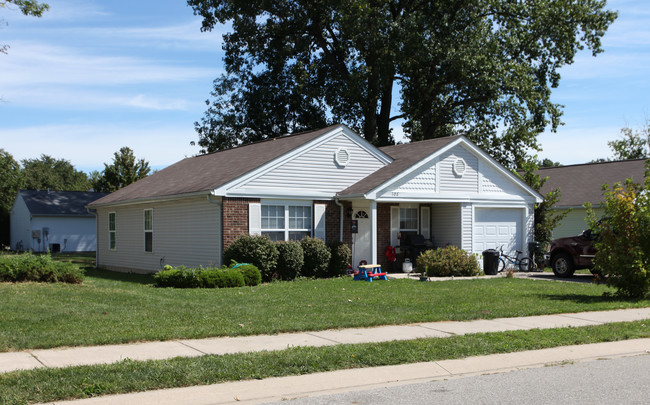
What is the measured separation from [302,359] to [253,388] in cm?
115

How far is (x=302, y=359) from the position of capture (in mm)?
8195

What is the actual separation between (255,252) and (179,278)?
2.35 m

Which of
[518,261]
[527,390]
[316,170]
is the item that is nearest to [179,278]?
[316,170]

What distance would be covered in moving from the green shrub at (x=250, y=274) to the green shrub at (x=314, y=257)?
93.2 inches

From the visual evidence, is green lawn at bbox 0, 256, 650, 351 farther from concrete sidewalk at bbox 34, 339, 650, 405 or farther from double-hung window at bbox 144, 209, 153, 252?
double-hung window at bbox 144, 209, 153, 252

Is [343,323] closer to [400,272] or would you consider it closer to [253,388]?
[253,388]

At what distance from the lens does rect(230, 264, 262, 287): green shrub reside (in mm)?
17672

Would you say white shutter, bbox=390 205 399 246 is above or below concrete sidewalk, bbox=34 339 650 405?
above

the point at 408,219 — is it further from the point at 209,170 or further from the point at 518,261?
the point at 209,170

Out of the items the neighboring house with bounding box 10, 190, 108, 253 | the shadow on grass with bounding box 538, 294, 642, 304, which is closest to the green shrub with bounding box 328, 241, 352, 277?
the shadow on grass with bounding box 538, 294, 642, 304

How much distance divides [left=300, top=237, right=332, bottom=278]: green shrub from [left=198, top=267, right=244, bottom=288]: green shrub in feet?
9.99

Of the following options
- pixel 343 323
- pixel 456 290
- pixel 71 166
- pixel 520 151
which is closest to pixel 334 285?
pixel 456 290

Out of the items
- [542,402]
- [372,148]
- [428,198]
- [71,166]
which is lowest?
[542,402]

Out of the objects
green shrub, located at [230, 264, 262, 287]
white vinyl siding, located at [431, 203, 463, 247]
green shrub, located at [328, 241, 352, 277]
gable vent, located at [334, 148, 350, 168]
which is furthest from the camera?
white vinyl siding, located at [431, 203, 463, 247]
